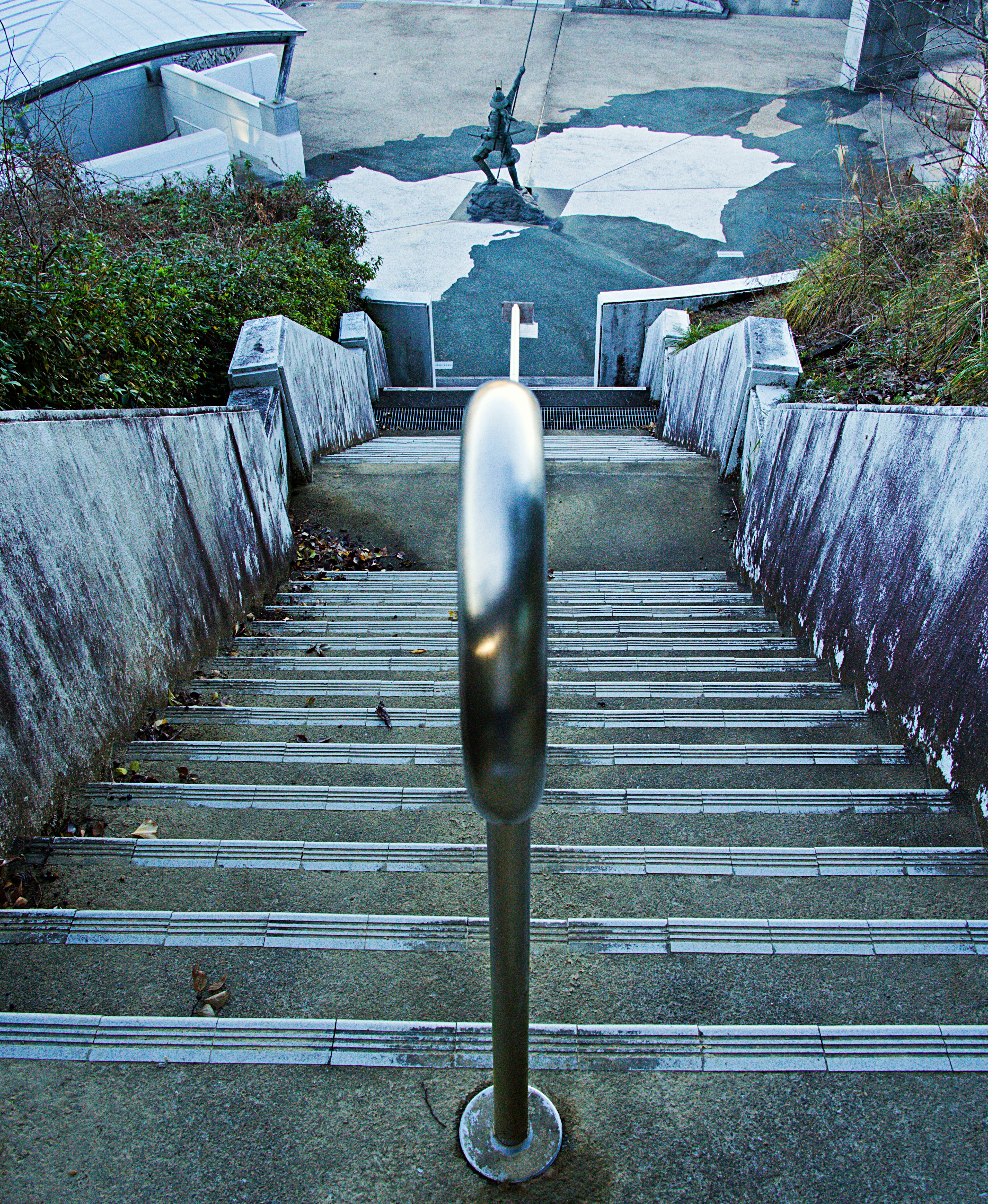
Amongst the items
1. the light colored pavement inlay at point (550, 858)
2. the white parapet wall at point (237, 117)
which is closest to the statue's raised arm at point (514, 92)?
the white parapet wall at point (237, 117)

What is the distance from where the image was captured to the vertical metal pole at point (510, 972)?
122cm

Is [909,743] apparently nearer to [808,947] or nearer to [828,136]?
[808,947]

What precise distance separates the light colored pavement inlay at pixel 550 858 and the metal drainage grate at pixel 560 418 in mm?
8953

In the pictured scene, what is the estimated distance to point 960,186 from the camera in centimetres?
700

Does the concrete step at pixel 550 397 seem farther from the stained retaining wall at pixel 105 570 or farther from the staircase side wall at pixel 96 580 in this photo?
the staircase side wall at pixel 96 580

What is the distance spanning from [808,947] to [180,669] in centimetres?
287

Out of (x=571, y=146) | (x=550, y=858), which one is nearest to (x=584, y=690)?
(x=550, y=858)

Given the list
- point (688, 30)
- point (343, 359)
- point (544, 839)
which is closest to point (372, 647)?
point (544, 839)

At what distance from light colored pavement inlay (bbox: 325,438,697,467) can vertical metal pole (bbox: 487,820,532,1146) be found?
674cm

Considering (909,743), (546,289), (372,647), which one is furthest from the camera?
(546,289)

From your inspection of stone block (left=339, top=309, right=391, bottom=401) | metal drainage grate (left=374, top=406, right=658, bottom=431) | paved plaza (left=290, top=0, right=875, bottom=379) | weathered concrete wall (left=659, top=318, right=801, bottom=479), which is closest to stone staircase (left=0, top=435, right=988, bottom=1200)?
weathered concrete wall (left=659, top=318, right=801, bottom=479)

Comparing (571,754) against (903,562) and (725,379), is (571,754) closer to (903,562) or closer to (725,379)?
(903,562)

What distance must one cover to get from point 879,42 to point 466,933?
84.9 feet

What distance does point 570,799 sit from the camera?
2717mm
